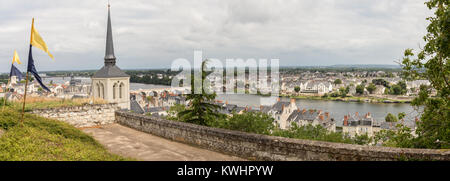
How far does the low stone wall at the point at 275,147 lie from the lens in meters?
4.70

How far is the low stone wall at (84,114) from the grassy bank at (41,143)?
102 inches

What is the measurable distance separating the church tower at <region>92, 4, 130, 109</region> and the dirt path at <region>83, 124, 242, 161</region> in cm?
1605

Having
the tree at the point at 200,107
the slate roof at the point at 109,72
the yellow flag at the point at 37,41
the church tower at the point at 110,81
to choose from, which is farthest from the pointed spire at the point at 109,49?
the yellow flag at the point at 37,41

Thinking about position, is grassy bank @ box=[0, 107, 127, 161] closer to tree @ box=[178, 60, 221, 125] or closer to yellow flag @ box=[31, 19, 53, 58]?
yellow flag @ box=[31, 19, 53, 58]

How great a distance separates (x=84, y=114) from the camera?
1012cm

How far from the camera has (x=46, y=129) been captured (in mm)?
6438

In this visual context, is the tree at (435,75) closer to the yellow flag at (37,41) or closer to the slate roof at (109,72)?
the yellow flag at (37,41)

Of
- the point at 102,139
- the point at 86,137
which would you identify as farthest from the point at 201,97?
the point at 86,137

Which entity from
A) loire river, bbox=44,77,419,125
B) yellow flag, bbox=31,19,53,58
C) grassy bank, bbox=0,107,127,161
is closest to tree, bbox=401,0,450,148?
grassy bank, bbox=0,107,127,161

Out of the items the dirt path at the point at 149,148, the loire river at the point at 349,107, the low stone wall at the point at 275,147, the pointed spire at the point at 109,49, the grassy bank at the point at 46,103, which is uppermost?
the pointed spire at the point at 109,49

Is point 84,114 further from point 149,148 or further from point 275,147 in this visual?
point 275,147

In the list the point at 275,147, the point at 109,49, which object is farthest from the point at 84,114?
the point at 109,49
